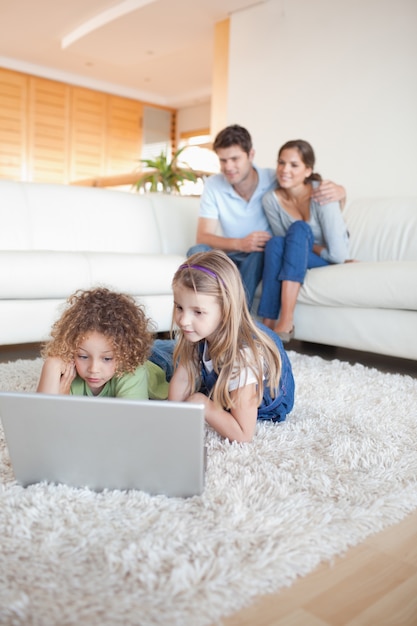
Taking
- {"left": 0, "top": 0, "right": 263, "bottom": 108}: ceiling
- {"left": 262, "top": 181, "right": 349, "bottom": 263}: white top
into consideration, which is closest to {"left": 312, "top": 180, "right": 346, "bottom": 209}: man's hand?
{"left": 262, "top": 181, "right": 349, "bottom": 263}: white top

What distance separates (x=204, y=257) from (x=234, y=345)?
7.8 inches

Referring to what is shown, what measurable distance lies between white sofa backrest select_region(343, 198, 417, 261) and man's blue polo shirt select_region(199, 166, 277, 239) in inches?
21.5

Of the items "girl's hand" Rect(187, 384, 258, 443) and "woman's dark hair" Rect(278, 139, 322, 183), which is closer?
"girl's hand" Rect(187, 384, 258, 443)

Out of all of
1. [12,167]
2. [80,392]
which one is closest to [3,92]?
[12,167]

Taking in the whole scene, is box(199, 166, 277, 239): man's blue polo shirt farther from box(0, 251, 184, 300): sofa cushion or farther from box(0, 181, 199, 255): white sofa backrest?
box(0, 181, 199, 255): white sofa backrest

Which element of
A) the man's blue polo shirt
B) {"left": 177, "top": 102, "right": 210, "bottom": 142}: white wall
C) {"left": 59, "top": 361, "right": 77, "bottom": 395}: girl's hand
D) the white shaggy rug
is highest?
{"left": 177, "top": 102, "right": 210, "bottom": 142}: white wall

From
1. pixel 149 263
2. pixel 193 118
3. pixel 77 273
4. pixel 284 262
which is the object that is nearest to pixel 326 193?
pixel 284 262

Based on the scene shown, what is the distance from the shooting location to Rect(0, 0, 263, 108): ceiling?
539 cm

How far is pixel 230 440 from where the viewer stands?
49.9 inches

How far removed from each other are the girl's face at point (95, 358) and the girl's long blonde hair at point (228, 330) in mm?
174

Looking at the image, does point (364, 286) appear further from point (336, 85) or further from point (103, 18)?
point (103, 18)

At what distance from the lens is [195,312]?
3.86 feet

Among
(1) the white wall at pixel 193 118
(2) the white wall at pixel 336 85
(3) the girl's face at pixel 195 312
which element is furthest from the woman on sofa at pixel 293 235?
(1) the white wall at pixel 193 118

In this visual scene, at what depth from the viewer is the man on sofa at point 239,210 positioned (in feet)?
8.79
